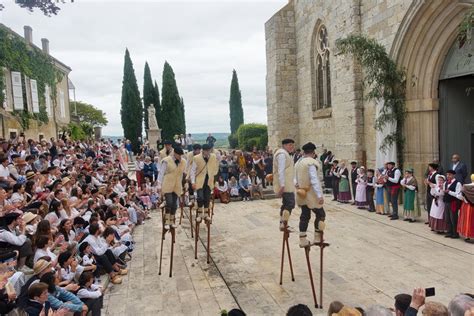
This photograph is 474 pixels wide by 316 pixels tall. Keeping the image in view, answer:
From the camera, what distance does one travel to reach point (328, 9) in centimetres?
1515

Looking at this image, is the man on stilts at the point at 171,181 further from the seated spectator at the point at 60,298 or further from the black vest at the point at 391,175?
the black vest at the point at 391,175

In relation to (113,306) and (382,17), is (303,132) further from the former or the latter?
(113,306)

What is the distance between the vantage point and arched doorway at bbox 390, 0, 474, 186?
33.4 feet

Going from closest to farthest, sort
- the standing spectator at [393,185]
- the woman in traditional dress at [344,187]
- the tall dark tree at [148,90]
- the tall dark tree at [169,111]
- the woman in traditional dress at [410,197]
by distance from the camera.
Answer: the woman in traditional dress at [410,197]
the standing spectator at [393,185]
the woman in traditional dress at [344,187]
the tall dark tree at [169,111]
the tall dark tree at [148,90]

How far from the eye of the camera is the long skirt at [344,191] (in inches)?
499

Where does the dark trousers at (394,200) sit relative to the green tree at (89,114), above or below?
below

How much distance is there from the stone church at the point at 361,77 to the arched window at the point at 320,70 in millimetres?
42

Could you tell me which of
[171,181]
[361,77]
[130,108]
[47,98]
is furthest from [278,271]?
[130,108]

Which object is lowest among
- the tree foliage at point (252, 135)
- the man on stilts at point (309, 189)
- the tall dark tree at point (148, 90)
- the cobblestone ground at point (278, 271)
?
the cobblestone ground at point (278, 271)

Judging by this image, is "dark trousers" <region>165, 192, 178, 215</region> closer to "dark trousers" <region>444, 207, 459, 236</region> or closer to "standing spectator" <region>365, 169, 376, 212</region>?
"dark trousers" <region>444, 207, 459, 236</region>

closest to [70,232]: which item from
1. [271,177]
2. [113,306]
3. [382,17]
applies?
[113,306]

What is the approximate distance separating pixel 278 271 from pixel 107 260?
9.62ft

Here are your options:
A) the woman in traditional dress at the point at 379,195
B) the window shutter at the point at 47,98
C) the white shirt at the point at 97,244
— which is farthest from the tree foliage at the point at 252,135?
the white shirt at the point at 97,244

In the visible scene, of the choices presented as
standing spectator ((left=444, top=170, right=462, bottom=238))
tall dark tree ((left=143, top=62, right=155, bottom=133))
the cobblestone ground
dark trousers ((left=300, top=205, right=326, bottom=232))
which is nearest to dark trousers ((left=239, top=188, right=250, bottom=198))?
the cobblestone ground
